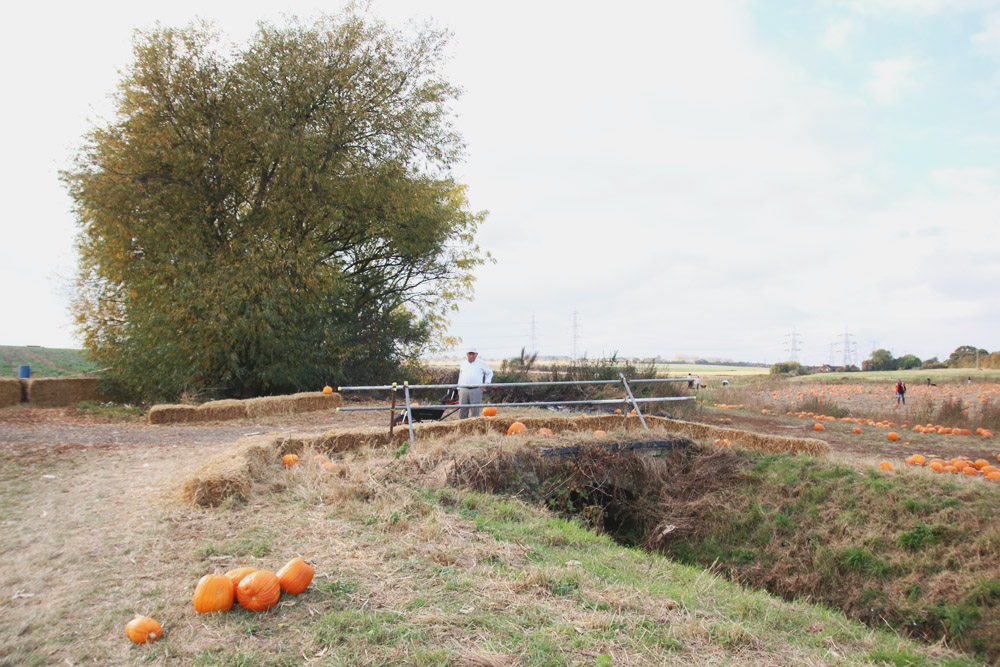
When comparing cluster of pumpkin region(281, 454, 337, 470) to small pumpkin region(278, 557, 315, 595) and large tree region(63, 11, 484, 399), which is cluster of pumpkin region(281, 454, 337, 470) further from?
large tree region(63, 11, 484, 399)

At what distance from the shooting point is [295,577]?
3318 mm

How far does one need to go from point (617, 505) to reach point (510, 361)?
1284 centimetres

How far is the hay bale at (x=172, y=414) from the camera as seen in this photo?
38.2ft

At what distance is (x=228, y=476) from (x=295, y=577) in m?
2.51

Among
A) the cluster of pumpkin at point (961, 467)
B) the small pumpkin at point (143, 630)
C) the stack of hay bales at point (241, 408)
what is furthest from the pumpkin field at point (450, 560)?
the stack of hay bales at point (241, 408)

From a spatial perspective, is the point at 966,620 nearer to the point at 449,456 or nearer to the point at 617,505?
the point at 617,505

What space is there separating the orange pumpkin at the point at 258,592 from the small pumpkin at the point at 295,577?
0.26ft

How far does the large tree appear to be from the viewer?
15.3m

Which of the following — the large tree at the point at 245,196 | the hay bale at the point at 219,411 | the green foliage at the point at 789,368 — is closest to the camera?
the hay bale at the point at 219,411

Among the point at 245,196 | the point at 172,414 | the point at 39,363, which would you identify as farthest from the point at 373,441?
the point at 39,363

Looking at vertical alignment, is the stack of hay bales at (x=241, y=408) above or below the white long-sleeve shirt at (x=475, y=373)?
below

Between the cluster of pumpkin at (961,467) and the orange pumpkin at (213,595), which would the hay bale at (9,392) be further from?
the cluster of pumpkin at (961,467)

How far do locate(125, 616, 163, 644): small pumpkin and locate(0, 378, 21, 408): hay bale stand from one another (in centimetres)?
1676

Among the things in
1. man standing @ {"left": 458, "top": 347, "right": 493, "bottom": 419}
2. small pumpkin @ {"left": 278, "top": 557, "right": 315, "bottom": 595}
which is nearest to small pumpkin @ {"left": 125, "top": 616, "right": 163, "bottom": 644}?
small pumpkin @ {"left": 278, "top": 557, "right": 315, "bottom": 595}
